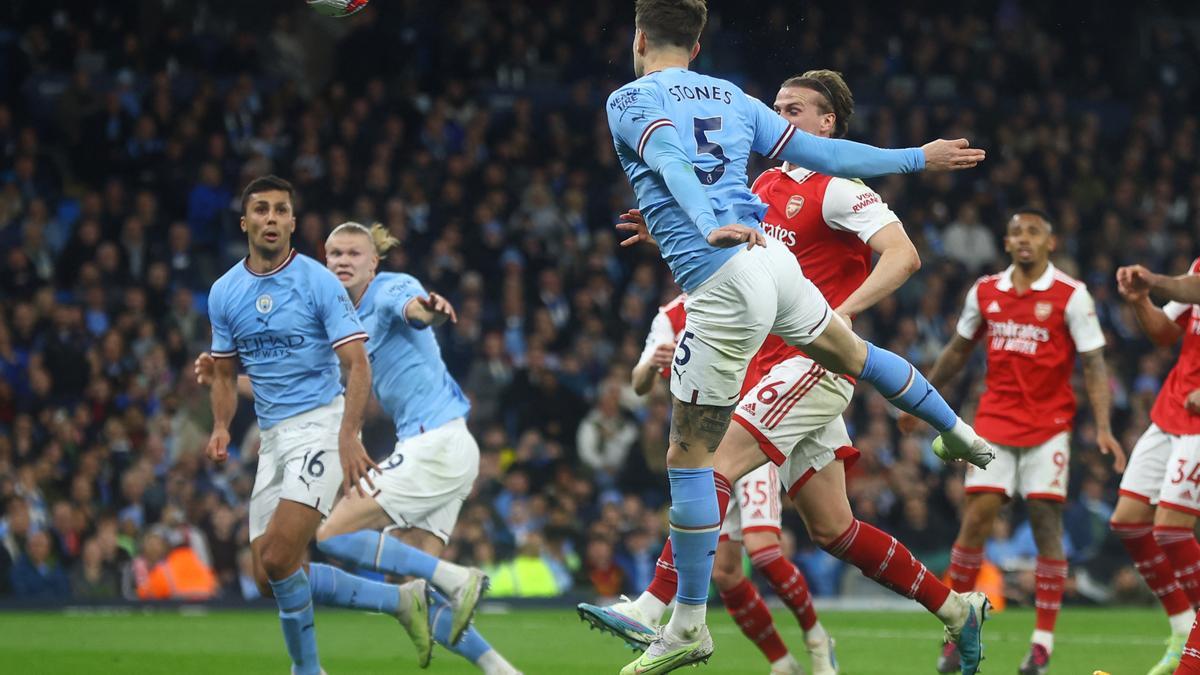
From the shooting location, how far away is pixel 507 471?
17250 mm

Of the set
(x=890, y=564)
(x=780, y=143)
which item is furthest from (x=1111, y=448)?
(x=780, y=143)

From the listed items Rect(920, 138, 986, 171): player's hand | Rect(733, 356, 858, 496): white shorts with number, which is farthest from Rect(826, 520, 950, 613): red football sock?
Rect(920, 138, 986, 171): player's hand

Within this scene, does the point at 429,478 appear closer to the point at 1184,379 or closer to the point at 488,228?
the point at 1184,379

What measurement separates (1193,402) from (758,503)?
2507 mm

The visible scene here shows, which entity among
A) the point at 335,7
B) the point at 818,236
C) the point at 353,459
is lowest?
the point at 353,459

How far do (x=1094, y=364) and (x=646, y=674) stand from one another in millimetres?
4917

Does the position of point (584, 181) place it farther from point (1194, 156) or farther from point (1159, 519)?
point (1159, 519)

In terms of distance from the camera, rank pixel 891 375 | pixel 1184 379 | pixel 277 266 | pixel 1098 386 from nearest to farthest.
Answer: pixel 891 375, pixel 277 266, pixel 1184 379, pixel 1098 386

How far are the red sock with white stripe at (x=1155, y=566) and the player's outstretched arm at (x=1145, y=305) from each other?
1145 millimetres

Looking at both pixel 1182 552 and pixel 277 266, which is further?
pixel 1182 552

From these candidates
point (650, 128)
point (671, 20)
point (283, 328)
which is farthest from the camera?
point (283, 328)

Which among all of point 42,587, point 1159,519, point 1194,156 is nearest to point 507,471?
point 42,587

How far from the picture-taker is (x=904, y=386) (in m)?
7.18

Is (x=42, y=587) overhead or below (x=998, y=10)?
below
